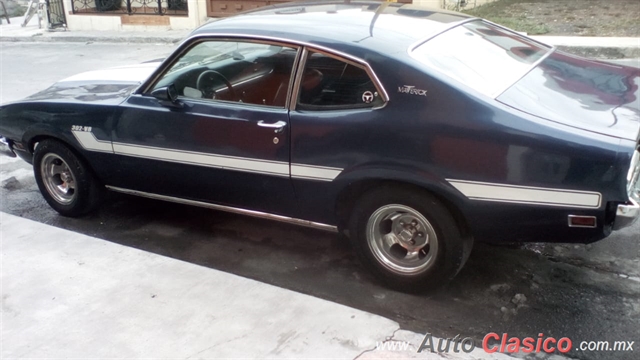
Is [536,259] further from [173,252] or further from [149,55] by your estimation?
[149,55]

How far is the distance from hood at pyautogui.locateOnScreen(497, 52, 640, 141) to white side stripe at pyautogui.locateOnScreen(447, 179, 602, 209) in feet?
1.15

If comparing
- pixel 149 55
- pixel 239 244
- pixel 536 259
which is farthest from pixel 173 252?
pixel 149 55

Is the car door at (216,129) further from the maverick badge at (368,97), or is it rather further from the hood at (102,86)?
the maverick badge at (368,97)

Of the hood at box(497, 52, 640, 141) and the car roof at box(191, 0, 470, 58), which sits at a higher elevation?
the car roof at box(191, 0, 470, 58)

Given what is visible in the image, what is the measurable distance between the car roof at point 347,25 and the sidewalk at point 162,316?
5.09 ft

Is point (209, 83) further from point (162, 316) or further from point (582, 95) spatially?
point (582, 95)

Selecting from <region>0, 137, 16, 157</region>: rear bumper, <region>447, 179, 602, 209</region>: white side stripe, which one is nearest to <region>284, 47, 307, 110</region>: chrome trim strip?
<region>447, 179, 602, 209</region>: white side stripe

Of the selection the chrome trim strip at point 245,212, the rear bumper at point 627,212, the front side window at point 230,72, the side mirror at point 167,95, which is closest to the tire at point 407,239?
the chrome trim strip at point 245,212

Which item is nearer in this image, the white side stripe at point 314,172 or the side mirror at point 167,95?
the white side stripe at point 314,172

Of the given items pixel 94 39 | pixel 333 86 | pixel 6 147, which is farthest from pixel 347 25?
pixel 94 39

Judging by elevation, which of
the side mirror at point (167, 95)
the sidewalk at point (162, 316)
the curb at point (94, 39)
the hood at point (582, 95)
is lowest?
the sidewalk at point (162, 316)

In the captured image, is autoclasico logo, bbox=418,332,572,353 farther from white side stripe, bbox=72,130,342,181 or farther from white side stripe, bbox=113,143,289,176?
white side stripe, bbox=113,143,289,176

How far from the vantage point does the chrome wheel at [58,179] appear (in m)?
4.97

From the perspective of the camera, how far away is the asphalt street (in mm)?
3479
